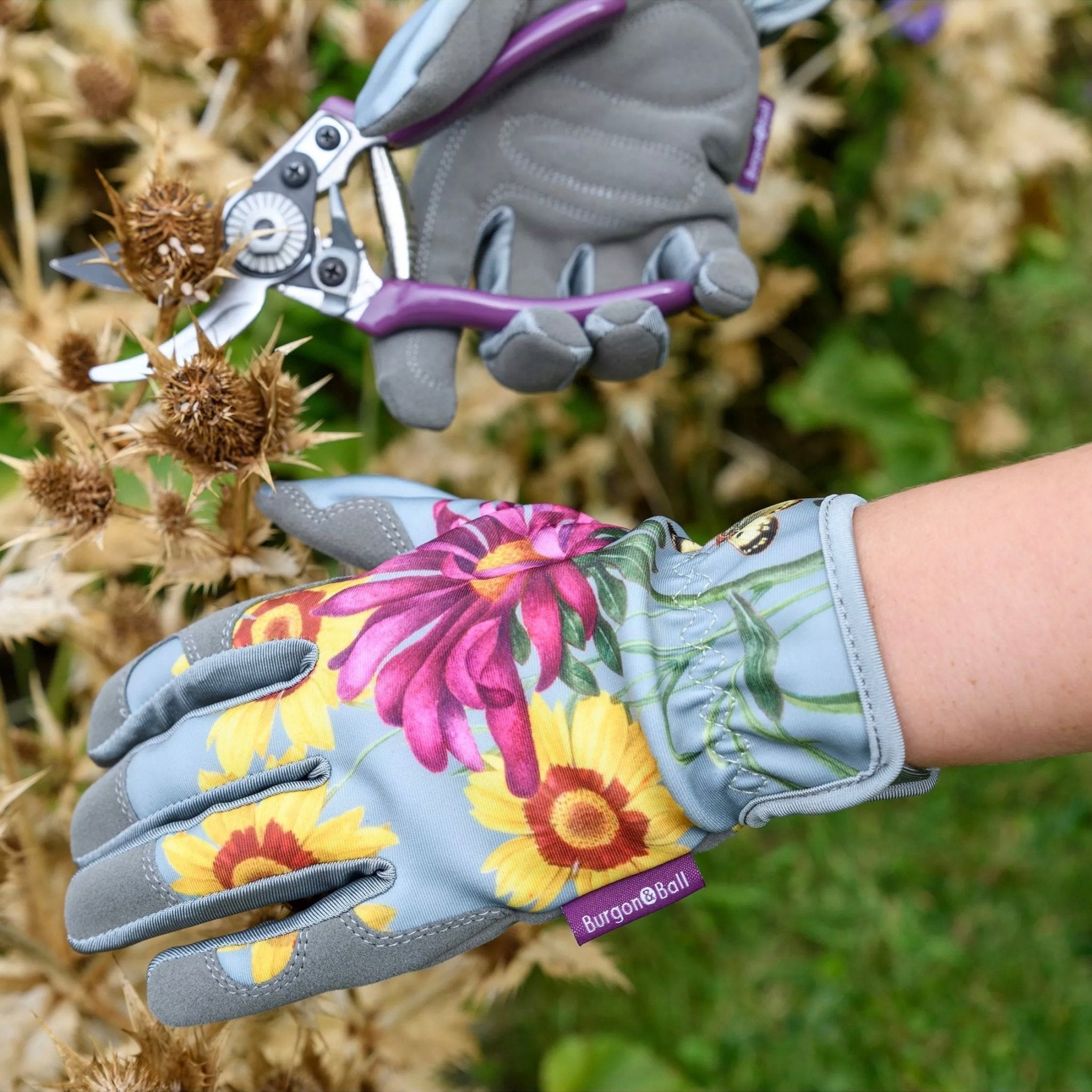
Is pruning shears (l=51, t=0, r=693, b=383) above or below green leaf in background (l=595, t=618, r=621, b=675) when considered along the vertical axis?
above

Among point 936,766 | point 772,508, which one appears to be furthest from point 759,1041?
point 772,508

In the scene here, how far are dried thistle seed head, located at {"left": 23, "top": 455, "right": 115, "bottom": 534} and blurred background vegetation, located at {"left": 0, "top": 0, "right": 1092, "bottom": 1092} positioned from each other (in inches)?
7.1

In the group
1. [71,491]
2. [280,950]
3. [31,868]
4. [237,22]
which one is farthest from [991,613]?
[237,22]

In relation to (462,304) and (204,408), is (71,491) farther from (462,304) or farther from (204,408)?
(462,304)

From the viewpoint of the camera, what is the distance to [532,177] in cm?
153

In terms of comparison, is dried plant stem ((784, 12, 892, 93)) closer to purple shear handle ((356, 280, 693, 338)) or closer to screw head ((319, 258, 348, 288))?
purple shear handle ((356, 280, 693, 338))

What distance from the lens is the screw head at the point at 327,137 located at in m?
1.37

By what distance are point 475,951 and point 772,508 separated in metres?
0.84

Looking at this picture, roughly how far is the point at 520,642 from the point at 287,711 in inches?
11.6

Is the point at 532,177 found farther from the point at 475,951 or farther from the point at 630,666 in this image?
the point at 475,951

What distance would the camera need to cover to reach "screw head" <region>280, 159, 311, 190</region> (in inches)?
53.3

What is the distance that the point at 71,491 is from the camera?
4.04 feet

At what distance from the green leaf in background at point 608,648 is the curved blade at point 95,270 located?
2.52 feet

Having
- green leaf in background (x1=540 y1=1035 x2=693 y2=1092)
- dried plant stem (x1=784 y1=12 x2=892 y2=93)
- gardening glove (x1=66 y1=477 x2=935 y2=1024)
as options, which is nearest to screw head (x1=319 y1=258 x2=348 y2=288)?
gardening glove (x1=66 y1=477 x2=935 y2=1024)
